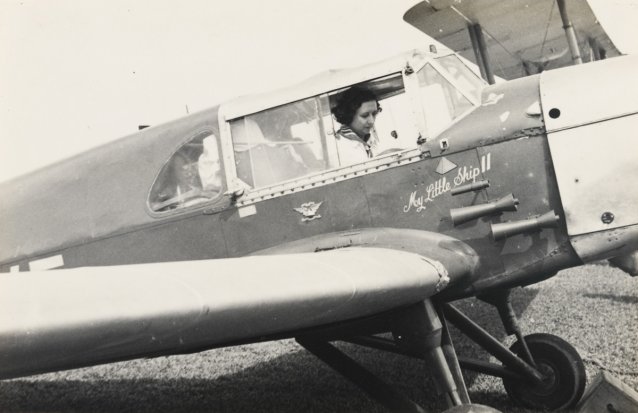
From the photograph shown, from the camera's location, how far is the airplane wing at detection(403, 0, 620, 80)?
8656mm

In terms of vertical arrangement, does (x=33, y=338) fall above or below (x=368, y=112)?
below

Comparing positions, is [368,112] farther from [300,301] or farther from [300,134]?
[300,301]

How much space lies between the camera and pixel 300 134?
13.5 ft

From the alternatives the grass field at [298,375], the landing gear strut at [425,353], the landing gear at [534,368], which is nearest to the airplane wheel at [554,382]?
the landing gear at [534,368]

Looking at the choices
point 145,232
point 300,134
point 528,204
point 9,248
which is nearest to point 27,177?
point 9,248

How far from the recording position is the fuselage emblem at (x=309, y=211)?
397cm

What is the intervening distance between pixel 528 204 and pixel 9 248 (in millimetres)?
4270

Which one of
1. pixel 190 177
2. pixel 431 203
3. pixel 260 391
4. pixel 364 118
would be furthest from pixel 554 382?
pixel 190 177

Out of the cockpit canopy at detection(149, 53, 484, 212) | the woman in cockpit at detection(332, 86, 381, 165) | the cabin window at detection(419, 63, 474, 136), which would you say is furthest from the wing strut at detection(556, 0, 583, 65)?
the woman in cockpit at detection(332, 86, 381, 165)

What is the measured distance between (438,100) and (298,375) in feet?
10.1

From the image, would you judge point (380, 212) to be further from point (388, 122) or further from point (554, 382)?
point (554, 382)

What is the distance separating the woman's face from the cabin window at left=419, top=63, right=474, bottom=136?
1.20 feet

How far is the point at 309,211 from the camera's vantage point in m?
3.99

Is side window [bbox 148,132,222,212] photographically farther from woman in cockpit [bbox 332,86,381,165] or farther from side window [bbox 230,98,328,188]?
woman in cockpit [bbox 332,86,381,165]
